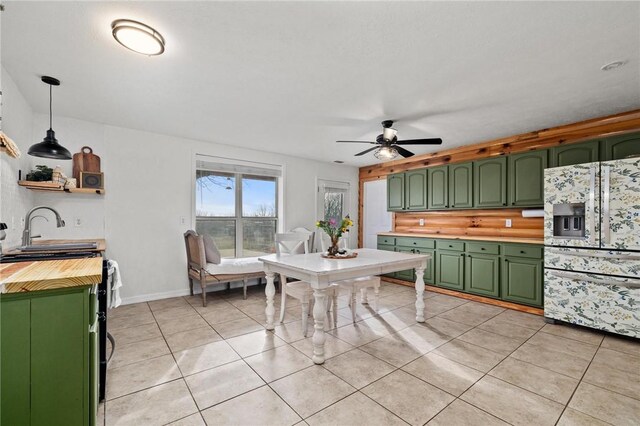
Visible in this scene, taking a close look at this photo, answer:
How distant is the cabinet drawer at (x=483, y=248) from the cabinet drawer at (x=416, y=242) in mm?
599

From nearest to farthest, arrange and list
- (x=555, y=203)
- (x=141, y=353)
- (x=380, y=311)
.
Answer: (x=141, y=353) < (x=555, y=203) < (x=380, y=311)

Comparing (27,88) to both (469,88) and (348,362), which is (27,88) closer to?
(348,362)

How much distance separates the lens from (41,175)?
301 cm

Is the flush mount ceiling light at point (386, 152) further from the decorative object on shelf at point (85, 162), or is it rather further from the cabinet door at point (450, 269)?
the decorative object on shelf at point (85, 162)

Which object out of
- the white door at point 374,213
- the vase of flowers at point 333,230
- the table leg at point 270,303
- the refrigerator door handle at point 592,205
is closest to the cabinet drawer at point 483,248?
the refrigerator door handle at point 592,205

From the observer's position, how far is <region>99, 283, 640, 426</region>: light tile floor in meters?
1.77

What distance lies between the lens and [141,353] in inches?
99.5

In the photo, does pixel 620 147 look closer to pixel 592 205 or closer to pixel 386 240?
pixel 592 205

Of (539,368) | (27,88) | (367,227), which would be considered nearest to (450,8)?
(539,368)

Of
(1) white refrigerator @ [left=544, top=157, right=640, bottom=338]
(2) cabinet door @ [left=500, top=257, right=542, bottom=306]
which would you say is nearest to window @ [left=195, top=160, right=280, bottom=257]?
(2) cabinet door @ [left=500, top=257, right=542, bottom=306]

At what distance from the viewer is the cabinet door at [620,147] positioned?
2992 mm

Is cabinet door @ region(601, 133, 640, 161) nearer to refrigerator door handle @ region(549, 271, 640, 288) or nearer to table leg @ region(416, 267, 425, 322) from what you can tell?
refrigerator door handle @ region(549, 271, 640, 288)

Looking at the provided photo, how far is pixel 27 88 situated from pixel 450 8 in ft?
12.1

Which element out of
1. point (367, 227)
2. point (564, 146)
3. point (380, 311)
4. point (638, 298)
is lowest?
point (380, 311)
